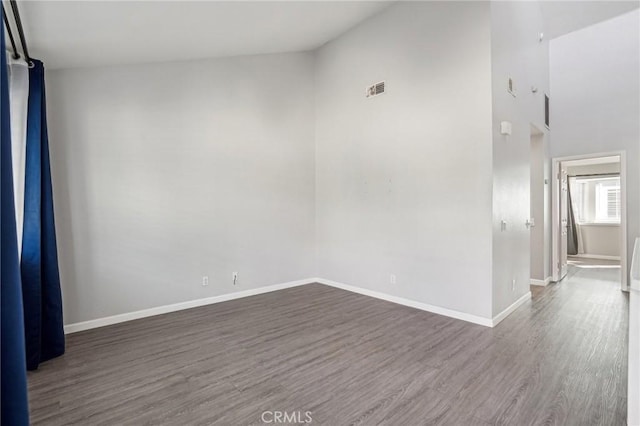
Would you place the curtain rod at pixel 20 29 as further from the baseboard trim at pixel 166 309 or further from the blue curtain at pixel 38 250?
the baseboard trim at pixel 166 309

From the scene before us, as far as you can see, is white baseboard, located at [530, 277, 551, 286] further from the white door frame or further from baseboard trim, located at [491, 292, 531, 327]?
baseboard trim, located at [491, 292, 531, 327]

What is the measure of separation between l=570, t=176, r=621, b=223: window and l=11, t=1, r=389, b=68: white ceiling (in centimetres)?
820

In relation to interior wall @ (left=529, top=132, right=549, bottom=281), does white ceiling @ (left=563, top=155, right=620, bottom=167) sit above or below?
above

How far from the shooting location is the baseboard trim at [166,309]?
3347mm

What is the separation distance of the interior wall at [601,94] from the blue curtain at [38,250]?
7.23 metres

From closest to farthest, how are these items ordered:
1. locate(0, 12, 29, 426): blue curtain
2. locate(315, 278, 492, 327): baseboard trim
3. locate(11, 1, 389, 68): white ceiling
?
1. locate(0, 12, 29, 426): blue curtain
2. locate(11, 1, 389, 68): white ceiling
3. locate(315, 278, 492, 327): baseboard trim

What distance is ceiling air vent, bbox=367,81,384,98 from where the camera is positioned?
435 centimetres

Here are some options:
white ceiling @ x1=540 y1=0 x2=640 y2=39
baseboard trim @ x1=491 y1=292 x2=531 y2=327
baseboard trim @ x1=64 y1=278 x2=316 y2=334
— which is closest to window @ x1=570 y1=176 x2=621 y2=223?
white ceiling @ x1=540 y1=0 x2=640 y2=39

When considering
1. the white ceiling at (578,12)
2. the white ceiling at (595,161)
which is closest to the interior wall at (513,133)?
the white ceiling at (578,12)

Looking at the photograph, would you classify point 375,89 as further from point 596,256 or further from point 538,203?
point 596,256

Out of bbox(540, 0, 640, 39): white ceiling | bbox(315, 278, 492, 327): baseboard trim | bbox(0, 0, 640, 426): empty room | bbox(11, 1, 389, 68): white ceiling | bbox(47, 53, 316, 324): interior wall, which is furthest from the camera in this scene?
bbox(540, 0, 640, 39): white ceiling

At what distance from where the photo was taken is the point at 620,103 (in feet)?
16.5

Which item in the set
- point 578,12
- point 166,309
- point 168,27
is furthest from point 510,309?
point 168,27

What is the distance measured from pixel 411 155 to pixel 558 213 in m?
3.37
